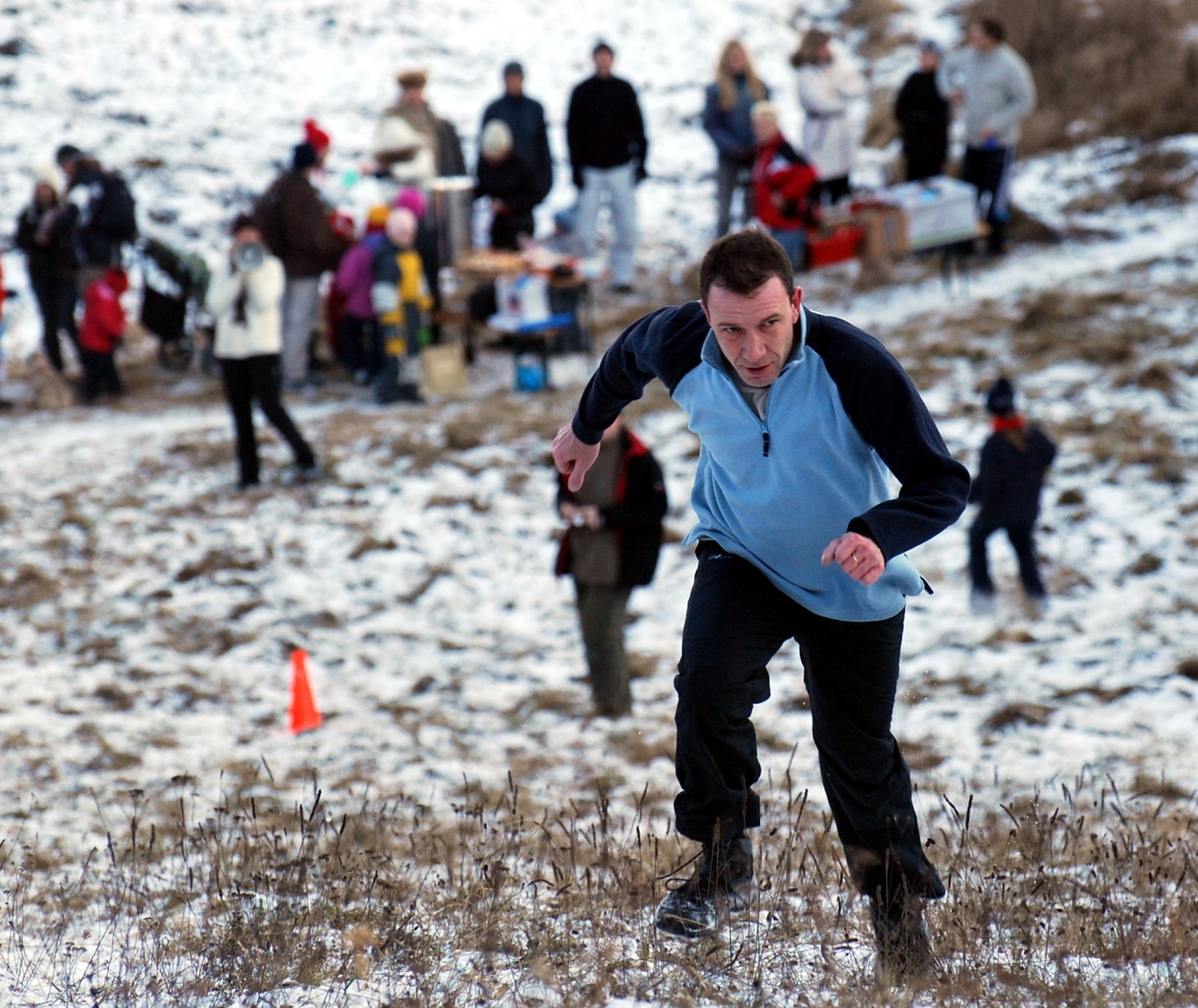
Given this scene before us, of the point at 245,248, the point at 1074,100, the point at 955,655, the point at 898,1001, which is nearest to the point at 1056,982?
the point at 898,1001

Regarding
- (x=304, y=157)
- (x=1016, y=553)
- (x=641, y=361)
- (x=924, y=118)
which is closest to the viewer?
(x=641, y=361)

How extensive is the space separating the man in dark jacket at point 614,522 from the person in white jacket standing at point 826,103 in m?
7.12

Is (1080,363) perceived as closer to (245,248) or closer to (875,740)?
(245,248)

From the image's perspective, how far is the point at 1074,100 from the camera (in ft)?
56.3

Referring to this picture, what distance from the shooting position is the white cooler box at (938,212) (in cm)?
1221

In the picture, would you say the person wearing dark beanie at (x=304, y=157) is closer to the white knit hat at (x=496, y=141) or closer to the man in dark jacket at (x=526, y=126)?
the white knit hat at (x=496, y=141)

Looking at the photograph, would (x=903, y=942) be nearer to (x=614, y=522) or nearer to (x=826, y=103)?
(x=614, y=522)

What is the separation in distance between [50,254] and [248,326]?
3.82m

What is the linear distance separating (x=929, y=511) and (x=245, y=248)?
23.9ft

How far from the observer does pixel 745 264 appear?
3084mm

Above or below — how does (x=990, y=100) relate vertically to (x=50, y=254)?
above

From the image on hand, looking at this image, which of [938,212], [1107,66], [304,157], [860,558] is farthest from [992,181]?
[860,558]

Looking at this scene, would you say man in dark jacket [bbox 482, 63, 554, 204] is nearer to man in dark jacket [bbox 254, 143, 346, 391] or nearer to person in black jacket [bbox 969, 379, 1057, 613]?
man in dark jacket [bbox 254, 143, 346, 391]

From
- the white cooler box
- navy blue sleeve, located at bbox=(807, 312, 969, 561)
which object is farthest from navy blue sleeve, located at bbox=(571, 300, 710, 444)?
the white cooler box
